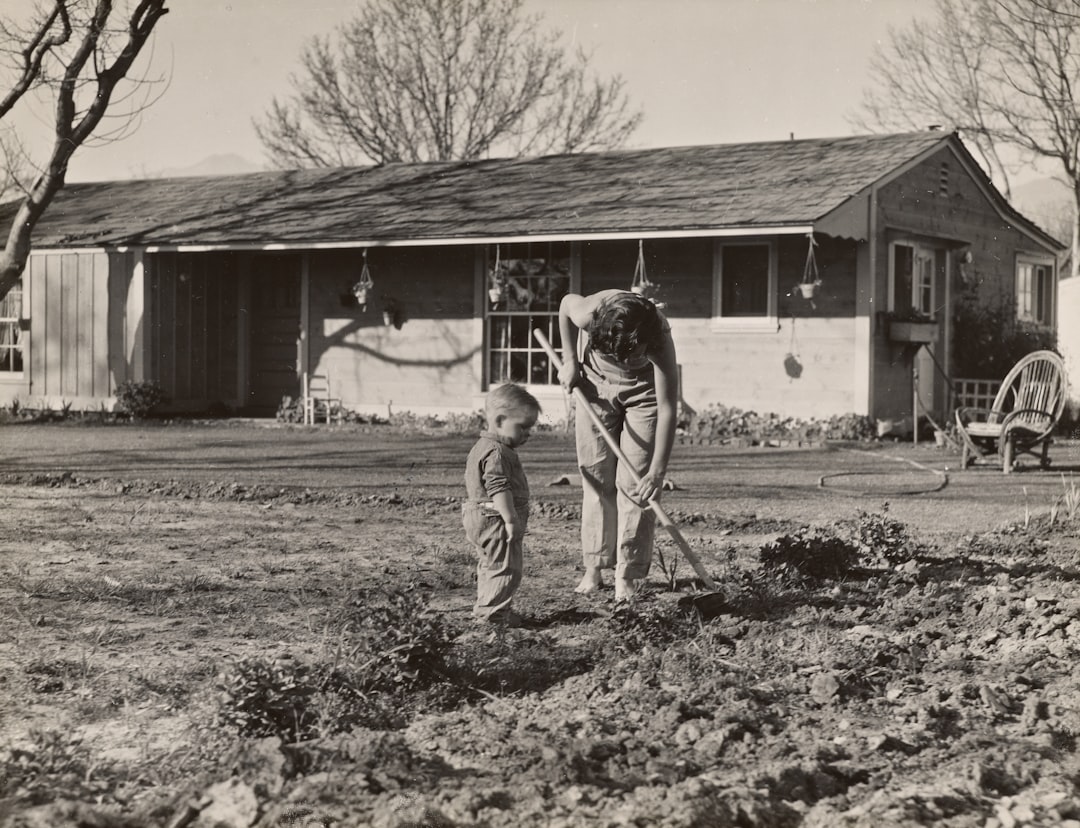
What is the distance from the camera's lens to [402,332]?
1844 centimetres

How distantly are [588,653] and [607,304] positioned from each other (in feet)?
4.81

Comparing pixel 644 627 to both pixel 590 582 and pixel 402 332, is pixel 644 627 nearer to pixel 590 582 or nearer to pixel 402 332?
pixel 590 582

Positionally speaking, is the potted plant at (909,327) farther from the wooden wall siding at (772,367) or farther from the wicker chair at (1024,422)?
the wicker chair at (1024,422)

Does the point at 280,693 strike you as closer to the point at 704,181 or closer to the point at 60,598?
the point at 60,598

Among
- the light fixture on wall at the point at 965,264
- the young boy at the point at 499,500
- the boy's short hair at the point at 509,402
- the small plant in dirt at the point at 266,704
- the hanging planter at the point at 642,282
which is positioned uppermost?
the light fixture on wall at the point at 965,264

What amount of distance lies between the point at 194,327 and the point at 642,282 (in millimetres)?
7420

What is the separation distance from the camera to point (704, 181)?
17.0 meters

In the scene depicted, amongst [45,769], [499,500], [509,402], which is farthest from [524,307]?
[45,769]

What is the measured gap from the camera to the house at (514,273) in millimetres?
15750

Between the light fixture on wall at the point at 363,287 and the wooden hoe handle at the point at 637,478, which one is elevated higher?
the light fixture on wall at the point at 363,287

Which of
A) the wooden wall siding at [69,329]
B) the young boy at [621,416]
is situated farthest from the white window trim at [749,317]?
the young boy at [621,416]

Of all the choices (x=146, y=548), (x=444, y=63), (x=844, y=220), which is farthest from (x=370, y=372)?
(x=444, y=63)

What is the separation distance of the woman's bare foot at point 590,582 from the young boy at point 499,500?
2.62 ft

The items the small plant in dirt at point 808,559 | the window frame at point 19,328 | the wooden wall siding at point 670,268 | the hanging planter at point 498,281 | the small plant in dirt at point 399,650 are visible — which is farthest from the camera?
the window frame at point 19,328
